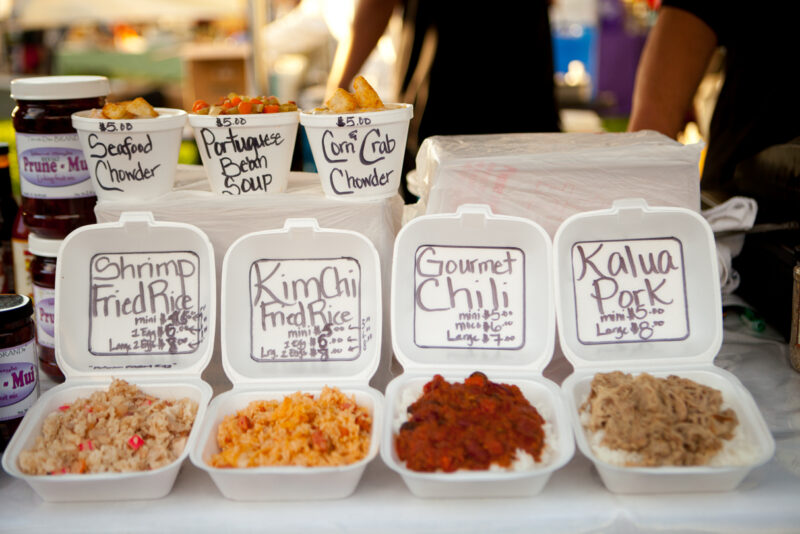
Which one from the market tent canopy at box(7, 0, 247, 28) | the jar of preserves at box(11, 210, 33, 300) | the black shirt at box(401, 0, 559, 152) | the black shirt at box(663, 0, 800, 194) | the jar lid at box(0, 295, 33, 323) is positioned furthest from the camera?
the market tent canopy at box(7, 0, 247, 28)

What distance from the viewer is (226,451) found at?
126cm

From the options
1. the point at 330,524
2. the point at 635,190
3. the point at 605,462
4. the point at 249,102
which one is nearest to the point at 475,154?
the point at 635,190

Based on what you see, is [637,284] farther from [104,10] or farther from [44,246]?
[104,10]

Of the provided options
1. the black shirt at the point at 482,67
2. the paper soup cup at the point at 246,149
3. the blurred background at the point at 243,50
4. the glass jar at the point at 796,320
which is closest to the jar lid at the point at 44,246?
the paper soup cup at the point at 246,149

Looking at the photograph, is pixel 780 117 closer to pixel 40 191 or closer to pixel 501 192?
pixel 501 192

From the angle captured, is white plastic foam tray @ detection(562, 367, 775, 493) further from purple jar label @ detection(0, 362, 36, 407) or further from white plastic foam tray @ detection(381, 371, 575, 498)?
purple jar label @ detection(0, 362, 36, 407)

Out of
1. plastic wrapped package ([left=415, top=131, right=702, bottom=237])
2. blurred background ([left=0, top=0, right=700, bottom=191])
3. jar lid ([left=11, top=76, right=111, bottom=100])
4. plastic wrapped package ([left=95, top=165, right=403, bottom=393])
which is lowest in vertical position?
blurred background ([left=0, top=0, right=700, bottom=191])

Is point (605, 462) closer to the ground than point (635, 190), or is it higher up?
closer to the ground

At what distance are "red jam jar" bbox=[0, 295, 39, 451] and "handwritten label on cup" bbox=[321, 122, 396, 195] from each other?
2.16 ft

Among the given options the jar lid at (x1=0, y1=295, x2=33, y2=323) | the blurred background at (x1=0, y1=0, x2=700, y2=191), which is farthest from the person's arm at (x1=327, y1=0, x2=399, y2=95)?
the jar lid at (x1=0, y1=295, x2=33, y2=323)

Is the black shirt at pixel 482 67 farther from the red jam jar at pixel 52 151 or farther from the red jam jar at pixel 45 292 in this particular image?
the red jam jar at pixel 45 292

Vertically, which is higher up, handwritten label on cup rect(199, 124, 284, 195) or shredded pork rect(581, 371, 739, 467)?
handwritten label on cup rect(199, 124, 284, 195)

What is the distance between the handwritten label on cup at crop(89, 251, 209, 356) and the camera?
1569 mm

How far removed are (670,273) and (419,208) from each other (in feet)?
1.96
